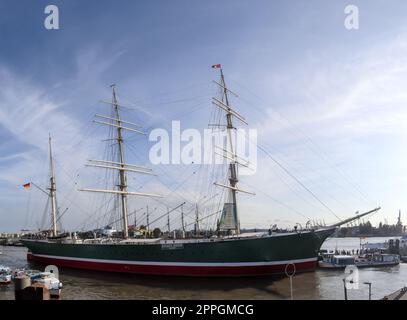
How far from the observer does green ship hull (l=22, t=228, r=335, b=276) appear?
3491 cm

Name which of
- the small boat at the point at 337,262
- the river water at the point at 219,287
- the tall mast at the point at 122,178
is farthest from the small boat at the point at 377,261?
the tall mast at the point at 122,178

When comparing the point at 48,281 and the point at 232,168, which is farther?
the point at 232,168

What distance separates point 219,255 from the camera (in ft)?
116

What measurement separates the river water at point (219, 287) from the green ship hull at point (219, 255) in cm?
102

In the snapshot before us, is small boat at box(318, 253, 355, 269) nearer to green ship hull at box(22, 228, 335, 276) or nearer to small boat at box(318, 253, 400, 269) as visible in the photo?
small boat at box(318, 253, 400, 269)

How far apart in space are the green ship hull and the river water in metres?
1.02

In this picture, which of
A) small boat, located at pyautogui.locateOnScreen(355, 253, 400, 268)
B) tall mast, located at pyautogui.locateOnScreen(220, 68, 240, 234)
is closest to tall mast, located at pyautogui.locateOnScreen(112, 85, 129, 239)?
tall mast, located at pyautogui.locateOnScreen(220, 68, 240, 234)

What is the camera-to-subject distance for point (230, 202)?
42.4m

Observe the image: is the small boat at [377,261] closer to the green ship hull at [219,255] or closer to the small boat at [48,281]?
the green ship hull at [219,255]

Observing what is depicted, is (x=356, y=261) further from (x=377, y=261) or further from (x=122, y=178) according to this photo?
(x=122, y=178)

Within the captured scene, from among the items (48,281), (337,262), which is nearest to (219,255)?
(48,281)

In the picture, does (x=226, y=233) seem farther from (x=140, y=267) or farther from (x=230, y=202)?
(x=140, y=267)

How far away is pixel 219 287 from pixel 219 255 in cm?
475
